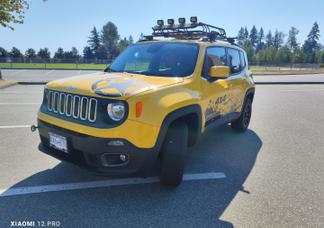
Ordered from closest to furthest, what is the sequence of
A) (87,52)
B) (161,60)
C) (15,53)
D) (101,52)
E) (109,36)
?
(161,60) < (15,53) < (87,52) < (101,52) < (109,36)

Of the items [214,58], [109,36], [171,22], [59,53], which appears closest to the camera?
[214,58]

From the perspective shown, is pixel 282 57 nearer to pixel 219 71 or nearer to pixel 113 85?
pixel 219 71

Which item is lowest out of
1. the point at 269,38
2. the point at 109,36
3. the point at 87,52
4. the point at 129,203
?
the point at 129,203

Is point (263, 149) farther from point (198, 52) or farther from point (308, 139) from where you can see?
point (198, 52)

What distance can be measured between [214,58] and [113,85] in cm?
201

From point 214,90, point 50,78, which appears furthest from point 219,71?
point 50,78

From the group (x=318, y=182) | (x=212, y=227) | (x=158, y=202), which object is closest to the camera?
(x=212, y=227)

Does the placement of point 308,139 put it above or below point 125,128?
below

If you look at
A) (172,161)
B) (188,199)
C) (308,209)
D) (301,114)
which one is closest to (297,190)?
(308,209)

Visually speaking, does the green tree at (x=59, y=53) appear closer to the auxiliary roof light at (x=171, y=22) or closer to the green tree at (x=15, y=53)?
the green tree at (x=15, y=53)

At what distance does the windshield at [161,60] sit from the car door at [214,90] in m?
0.28

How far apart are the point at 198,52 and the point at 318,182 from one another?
8.20 feet

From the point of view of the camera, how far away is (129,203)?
117 inches

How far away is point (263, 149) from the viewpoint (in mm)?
4930
